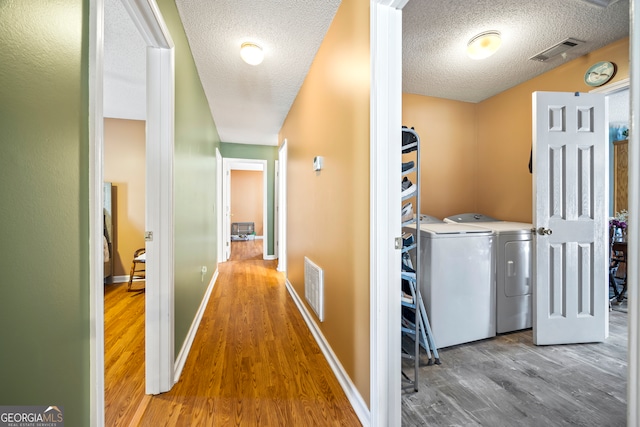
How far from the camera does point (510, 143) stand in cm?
306

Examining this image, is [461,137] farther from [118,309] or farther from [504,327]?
[118,309]

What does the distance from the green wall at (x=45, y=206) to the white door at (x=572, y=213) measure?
2839 millimetres

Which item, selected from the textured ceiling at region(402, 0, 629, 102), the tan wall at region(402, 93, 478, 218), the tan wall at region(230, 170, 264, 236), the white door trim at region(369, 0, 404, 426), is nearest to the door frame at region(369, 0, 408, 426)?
the white door trim at region(369, 0, 404, 426)

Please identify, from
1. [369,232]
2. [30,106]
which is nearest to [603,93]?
[369,232]

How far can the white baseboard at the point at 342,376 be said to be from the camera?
1.39 m

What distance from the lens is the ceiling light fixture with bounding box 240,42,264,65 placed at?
7.18ft

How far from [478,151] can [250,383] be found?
354 centimetres

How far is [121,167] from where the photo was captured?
4008mm

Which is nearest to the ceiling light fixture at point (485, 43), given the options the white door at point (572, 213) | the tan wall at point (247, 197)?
the white door at point (572, 213)

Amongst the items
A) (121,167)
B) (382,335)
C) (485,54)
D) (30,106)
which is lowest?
(382,335)

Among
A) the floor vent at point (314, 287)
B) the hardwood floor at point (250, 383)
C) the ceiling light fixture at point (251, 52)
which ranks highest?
the ceiling light fixture at point (251, 52)

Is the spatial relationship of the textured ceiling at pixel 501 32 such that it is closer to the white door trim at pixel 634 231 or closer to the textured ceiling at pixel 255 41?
the textured ceiling at pixel 255 41

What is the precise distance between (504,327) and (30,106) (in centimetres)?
308

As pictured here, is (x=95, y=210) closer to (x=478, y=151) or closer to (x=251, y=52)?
(x=251, y=52)
